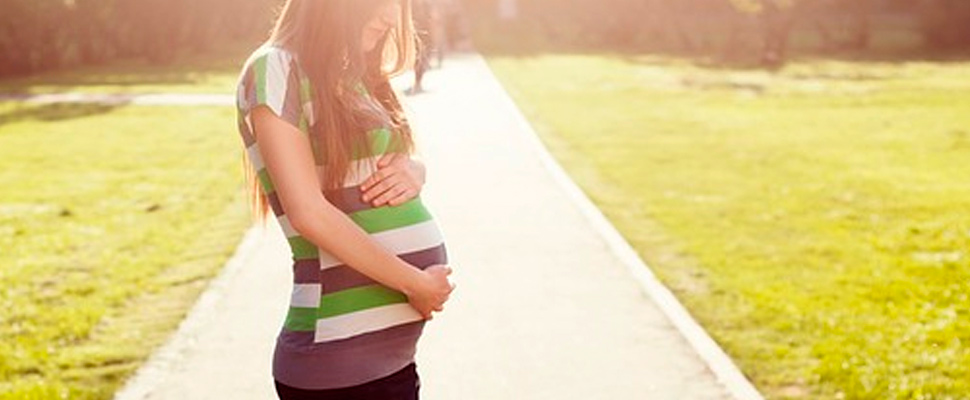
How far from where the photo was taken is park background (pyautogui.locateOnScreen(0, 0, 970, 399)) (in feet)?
23.0

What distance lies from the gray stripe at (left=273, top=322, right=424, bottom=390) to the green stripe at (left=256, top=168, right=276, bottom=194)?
0.32 meters

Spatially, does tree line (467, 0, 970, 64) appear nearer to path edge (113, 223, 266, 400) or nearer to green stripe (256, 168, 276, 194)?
path edge (113, 223, 266, 400)

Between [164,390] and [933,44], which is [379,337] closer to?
[164,390]

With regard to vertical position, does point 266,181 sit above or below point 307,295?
above

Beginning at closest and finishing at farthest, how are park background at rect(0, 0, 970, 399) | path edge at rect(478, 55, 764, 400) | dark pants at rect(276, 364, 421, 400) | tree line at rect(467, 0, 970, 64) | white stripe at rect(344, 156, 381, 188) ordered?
white stripe at rect(344, 156, 381, 188) → dark pants at rect(276, 364, 421, 400) → path edge at rect(478, 55, 764, 400) → park background at rect(0, 0, 970, 399) → tree line at rect(467, 0, 970, 64)

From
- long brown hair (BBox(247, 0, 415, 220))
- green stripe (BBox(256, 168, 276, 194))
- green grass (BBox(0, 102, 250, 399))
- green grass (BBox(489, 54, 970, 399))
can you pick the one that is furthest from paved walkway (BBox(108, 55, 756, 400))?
long brown hair (BBox(247, 0, 415, 220))

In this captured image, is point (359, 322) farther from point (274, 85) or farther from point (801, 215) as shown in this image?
point (801, 215)

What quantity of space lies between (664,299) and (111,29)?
30.9 m

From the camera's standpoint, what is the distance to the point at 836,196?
12820mm

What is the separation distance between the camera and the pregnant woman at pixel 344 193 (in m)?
2.65

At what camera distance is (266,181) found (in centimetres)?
283

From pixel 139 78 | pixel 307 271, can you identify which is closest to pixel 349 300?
pixel 307 271

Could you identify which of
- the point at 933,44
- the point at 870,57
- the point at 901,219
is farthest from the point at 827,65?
the point at 901,219

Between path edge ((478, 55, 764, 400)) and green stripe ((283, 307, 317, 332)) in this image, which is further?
path edge ((478, 55, 764, 400))
